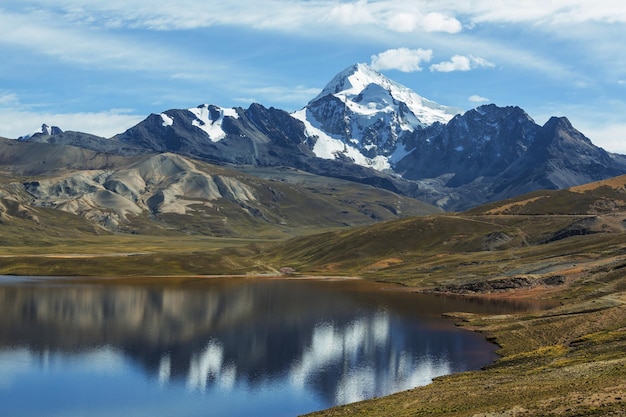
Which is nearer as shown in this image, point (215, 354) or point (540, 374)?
point (540, 374)

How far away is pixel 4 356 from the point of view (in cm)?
11631

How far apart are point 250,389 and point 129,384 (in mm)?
17528

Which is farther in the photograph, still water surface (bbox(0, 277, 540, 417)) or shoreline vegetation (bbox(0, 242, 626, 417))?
still water surface (bbox(0, 277, 540, 417))

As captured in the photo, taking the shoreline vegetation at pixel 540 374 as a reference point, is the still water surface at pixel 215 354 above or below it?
below

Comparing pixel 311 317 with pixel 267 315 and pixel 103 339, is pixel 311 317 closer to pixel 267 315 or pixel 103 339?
pixel 267 315

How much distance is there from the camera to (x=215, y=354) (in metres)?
122

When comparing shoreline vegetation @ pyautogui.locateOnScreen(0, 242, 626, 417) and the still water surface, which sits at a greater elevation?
shoreline vegetation @ pyautogui.locateOnScreen(0, 242, 626, 417)

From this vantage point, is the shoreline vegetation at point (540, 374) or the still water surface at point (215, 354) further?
the still water surface at point (215, 354)

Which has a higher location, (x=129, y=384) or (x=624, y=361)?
(x=624, y=361)

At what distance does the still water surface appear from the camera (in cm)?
9369

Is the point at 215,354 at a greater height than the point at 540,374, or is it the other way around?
the point at 540,374

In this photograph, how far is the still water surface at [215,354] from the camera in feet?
307

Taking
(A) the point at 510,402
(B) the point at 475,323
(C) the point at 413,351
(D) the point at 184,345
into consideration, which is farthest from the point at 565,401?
(B) the point at 475,323

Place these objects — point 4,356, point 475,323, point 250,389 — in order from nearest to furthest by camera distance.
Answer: point 250,389
point 4,356
point 475,323
